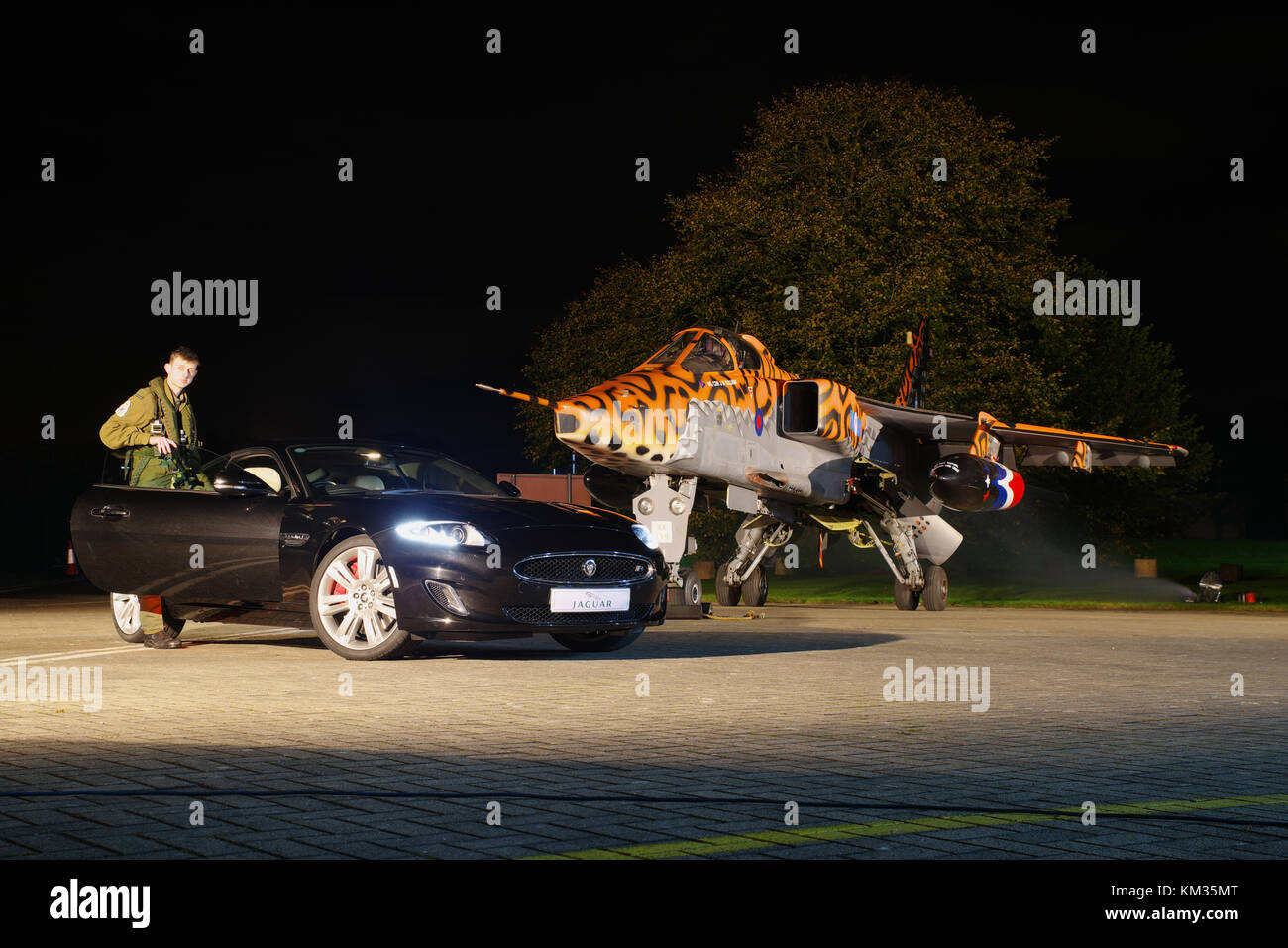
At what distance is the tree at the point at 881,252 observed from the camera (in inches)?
1328

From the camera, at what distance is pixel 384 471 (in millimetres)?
12797

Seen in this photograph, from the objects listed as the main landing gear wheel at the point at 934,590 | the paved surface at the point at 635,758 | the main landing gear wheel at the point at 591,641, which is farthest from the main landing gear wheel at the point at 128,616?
the main landing gear wheel at the point at 934,590

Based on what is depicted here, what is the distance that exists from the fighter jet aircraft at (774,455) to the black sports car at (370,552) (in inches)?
161

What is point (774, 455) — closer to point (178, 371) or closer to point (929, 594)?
point (929, 594)

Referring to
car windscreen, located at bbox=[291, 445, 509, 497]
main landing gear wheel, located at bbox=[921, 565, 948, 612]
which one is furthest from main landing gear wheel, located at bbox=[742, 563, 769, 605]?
car windscreen, located at bbox=[291, 445, 509, 497]

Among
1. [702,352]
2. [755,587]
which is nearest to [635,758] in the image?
[702,352]

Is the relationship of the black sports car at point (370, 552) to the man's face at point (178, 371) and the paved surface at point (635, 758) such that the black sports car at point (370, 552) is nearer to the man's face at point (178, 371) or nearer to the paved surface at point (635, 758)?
the paved surface at point (635, 758)

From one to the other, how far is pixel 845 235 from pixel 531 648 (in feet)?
75.9

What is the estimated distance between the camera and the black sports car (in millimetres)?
11000

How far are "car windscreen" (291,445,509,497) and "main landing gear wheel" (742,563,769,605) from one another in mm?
11466

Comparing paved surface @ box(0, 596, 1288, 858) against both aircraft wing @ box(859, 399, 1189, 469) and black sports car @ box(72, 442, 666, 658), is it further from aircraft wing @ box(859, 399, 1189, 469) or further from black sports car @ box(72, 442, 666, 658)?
aircraft wing @ box(859, 399, 1189, 469)
